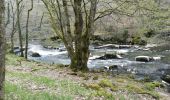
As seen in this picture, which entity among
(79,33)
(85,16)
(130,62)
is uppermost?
(85,16)

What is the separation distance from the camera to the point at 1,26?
6.09 m

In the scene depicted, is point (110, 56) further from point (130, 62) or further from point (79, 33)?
point (79, 33)

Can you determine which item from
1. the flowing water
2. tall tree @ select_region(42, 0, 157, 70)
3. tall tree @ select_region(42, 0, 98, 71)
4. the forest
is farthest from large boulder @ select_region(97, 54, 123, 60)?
tall tree @ select_region(42, 0, 98, 71)

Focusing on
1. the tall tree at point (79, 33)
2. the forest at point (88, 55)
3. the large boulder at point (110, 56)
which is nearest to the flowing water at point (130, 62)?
the forest at point (88, 55)

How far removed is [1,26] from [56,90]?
6883mm

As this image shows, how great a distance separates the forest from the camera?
12.9 m

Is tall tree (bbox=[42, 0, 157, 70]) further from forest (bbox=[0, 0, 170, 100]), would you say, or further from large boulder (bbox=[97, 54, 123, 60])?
large boulder (bbox=[97, 54, 123, 60])

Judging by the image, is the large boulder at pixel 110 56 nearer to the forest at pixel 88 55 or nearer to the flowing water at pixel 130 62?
the forest at pixel 88 55

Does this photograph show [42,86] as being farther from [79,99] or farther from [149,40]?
[149,40]

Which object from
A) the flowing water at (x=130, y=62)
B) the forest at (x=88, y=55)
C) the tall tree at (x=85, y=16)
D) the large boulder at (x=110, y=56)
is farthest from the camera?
the large boulder at (x=110, y=56)

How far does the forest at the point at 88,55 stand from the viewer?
Result: 42.4 ft

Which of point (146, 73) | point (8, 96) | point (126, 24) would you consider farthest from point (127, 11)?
point (126, 24)

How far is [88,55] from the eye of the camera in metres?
23.0

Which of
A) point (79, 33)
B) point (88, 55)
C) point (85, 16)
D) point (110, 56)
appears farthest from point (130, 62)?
point (79, 33)
